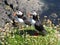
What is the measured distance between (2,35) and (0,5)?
96.6 inches

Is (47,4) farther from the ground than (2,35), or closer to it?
farther from the ground

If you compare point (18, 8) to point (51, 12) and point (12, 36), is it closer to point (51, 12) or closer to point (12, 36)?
point (12, 36)

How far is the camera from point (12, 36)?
1154 cm

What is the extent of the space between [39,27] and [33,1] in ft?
19.3

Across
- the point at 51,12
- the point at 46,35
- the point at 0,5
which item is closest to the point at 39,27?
the point at 46,35

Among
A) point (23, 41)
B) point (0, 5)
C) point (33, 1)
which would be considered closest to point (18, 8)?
point (0, 5)

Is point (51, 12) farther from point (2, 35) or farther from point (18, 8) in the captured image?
point (2, 35)

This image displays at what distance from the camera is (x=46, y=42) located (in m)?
11.7

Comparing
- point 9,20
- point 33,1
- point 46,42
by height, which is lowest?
point 46,42

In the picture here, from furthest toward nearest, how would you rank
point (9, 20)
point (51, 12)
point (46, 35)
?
point (51, 12), point (9, 20), point (46, 35)

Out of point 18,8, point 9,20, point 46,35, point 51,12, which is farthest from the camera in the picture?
point 51,12

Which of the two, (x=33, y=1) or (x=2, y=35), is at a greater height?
(x=33, y=1)

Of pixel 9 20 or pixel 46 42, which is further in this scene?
pixel 9 20

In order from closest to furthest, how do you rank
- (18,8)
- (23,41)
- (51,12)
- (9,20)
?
(23,41) < (9,20) < (18,8) < (51,12)
